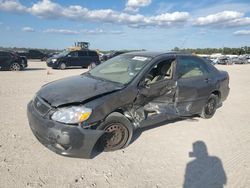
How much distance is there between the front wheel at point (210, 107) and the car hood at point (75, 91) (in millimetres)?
2830

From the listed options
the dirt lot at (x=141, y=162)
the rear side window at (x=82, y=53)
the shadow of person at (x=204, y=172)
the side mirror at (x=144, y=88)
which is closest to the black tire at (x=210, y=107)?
the dirt lot at (x=141, y=162)

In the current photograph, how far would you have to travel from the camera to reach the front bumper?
11.4 feet

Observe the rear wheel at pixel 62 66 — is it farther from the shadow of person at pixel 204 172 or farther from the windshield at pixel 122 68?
the shadow of person at pixel 204 172

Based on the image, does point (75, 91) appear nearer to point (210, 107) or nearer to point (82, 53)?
point (210, 107)

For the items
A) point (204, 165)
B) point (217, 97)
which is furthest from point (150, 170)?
point (217, 97)

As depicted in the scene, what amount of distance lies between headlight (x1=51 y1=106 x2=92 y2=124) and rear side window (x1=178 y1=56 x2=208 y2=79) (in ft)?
7.97

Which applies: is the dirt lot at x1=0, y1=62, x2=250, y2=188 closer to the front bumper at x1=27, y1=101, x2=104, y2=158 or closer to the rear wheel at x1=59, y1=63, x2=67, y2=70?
the front bumper at x1=27, y1=101, x2=104, y2=158

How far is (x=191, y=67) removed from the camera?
18.6 ft

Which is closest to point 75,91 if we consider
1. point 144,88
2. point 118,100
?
point 118,100

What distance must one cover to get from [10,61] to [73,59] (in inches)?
→ 210

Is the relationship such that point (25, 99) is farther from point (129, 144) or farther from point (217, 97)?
point (217, 97)

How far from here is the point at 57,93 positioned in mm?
3980

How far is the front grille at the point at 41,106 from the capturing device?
12.2ft

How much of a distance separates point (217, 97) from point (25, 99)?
5.50 metres
